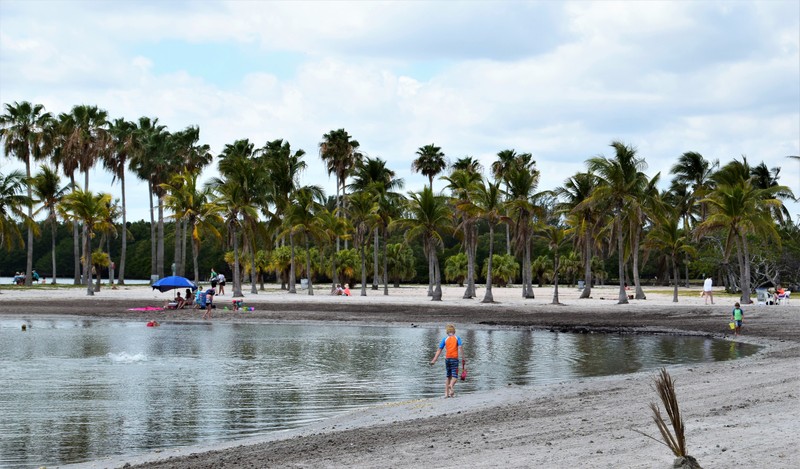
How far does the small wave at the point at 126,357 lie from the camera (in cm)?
2294

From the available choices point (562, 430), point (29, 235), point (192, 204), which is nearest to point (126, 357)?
point (562, 430)

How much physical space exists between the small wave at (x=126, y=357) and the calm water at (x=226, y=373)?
0.18 feet

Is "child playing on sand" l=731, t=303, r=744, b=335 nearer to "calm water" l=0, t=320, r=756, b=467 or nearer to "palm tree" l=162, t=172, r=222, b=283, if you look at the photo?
"calm water" l=0, t=320, r=756, b=467

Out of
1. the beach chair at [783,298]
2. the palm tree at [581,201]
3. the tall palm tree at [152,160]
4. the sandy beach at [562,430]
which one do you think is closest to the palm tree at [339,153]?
the tall palm tree at [152,160]

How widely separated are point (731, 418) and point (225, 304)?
39487 mm

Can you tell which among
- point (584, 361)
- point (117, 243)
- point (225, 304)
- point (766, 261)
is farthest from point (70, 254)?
point (584, 361)

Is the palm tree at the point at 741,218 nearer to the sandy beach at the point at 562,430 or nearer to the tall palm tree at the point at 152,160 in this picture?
the sandy beach at the point at 562,430

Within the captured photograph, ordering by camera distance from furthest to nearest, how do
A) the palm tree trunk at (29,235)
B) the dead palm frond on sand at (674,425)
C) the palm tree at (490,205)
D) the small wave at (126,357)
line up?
the palm tree trunk at (29,235)
the palm tree at (490,205)
the small wave at (126,357)
the dead palm frond on sand at (674,425)

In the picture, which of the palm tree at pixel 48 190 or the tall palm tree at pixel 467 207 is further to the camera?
the palm tree at pixel 48 190

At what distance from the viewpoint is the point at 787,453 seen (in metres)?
9.23

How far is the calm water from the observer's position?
535 inches

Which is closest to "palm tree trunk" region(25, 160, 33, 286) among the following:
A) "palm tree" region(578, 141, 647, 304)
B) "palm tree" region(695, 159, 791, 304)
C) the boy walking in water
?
"palm tree" region(578, 141, 647, 304)

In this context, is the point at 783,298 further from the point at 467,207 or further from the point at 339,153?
the point at 339,153

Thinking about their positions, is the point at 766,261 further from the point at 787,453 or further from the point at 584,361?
the point at 787,453
